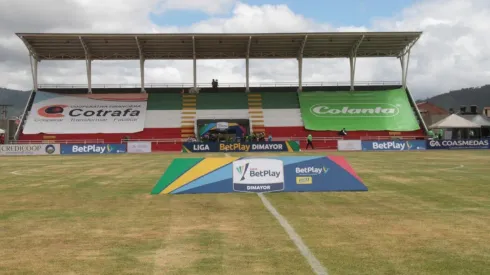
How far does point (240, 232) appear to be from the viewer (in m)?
8.47

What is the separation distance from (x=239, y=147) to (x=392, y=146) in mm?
16683

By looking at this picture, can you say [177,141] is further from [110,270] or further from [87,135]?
[110,270]

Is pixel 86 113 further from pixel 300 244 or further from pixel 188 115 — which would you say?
pixel 300 244

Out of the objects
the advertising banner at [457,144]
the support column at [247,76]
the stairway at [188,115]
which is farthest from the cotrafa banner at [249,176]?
the support column at [247,76]

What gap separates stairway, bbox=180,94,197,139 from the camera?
57034mm

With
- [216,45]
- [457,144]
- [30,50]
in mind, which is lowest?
[457,144]

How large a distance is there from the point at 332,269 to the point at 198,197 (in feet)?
25.6

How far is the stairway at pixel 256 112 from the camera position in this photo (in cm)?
5839

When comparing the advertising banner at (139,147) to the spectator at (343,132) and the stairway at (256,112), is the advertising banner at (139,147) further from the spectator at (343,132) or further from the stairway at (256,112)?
the spectator at (343,132)

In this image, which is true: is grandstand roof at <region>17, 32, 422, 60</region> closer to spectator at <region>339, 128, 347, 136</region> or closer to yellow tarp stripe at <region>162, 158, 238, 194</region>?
spectator at <region>339, 128, 347, 136</region>

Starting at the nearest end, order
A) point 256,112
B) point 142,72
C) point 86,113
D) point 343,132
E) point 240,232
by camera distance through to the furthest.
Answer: point 240,232 < point 343,132 < point 86,113 < point 256,112 < point 142,72

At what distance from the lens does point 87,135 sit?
56500 mm

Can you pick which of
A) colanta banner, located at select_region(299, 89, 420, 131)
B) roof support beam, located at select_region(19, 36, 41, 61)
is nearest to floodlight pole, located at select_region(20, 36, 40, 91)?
roof support beam, located at select_region(19, 36, 41, 61)

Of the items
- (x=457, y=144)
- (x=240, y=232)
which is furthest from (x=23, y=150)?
(x=457, y=144)
